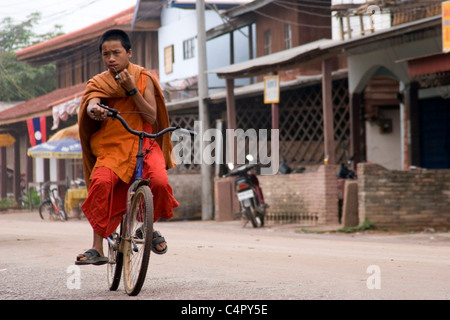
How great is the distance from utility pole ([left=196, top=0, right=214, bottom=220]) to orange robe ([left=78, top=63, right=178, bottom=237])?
14.5 m

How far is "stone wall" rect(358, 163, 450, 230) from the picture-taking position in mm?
14898

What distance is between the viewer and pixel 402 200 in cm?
1494

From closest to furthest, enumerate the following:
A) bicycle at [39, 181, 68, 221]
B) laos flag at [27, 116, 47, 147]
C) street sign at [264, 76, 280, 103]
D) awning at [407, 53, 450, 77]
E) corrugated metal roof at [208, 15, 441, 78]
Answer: awning at [407, 53, 450, 77]
corrugated metal roof at [208, 15, 441, 78]
street sign at [264, 76, 280, 103]
bicycle at [39, 181, 68, 221]
laos flag at [27, 116, 47, 147]

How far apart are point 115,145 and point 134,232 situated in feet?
2.36

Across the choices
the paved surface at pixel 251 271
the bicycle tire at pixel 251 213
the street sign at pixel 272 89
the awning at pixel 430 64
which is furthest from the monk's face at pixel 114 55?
the street sign at pixel 272 89

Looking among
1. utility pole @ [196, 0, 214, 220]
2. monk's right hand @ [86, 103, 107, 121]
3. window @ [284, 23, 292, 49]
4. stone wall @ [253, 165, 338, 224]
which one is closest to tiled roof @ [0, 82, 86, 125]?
window @ [284, 23, 292, 49]

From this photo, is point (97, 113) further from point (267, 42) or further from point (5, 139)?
point (5, 139)

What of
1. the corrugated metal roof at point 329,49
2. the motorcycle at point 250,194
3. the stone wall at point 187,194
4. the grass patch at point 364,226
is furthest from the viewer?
the stone wall at point 187,194

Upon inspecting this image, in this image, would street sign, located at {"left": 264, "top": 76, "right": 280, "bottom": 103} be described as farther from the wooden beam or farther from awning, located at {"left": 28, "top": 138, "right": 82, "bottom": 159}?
awning, located at {"left": 28, "top": 138, "right": 82, "bottom": 159}

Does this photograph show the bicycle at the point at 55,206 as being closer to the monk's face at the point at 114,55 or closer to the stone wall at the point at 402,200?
the stone wall at the point at 402,200

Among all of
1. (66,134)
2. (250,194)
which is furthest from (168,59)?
(250,194)

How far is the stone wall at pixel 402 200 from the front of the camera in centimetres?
1490

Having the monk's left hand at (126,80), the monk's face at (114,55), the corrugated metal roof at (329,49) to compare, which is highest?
the corrugated metal roof at (329,49)
